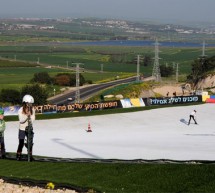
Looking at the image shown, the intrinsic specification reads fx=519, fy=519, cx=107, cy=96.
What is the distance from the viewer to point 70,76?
344 feet

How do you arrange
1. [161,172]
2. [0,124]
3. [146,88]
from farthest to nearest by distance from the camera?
1. [146,88]
2. [0,124]
3. [161,172]

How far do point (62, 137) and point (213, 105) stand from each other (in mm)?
23423

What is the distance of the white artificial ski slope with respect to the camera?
21.2 metres

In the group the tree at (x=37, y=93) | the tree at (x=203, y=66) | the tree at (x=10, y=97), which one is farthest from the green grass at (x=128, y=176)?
the tree at (x=203, y=66)

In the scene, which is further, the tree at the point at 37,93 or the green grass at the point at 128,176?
the tree at the point at 37,93

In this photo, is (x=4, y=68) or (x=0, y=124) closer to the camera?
(x=0, y=124)

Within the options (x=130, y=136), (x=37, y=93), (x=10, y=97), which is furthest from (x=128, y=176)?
(x=10, y=97)

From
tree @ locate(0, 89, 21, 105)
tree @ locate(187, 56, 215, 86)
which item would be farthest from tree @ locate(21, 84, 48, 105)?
tree @ locate(187, 56, 215, 86)

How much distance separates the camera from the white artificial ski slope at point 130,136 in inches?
836

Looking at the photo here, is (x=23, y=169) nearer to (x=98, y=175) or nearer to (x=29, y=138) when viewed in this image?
(x=29, y=138)

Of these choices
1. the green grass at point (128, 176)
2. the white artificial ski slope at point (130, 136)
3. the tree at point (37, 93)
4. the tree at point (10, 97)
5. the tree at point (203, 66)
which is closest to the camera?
the green grass at point (128, 176)

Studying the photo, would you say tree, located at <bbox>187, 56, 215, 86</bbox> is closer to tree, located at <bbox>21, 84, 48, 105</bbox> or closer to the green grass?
tree, located at <bbox>21, 84, 48, 105</bbox>

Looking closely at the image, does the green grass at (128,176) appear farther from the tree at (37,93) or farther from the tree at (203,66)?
the tree at (203,66)

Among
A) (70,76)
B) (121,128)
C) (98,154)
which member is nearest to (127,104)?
(121,128)
